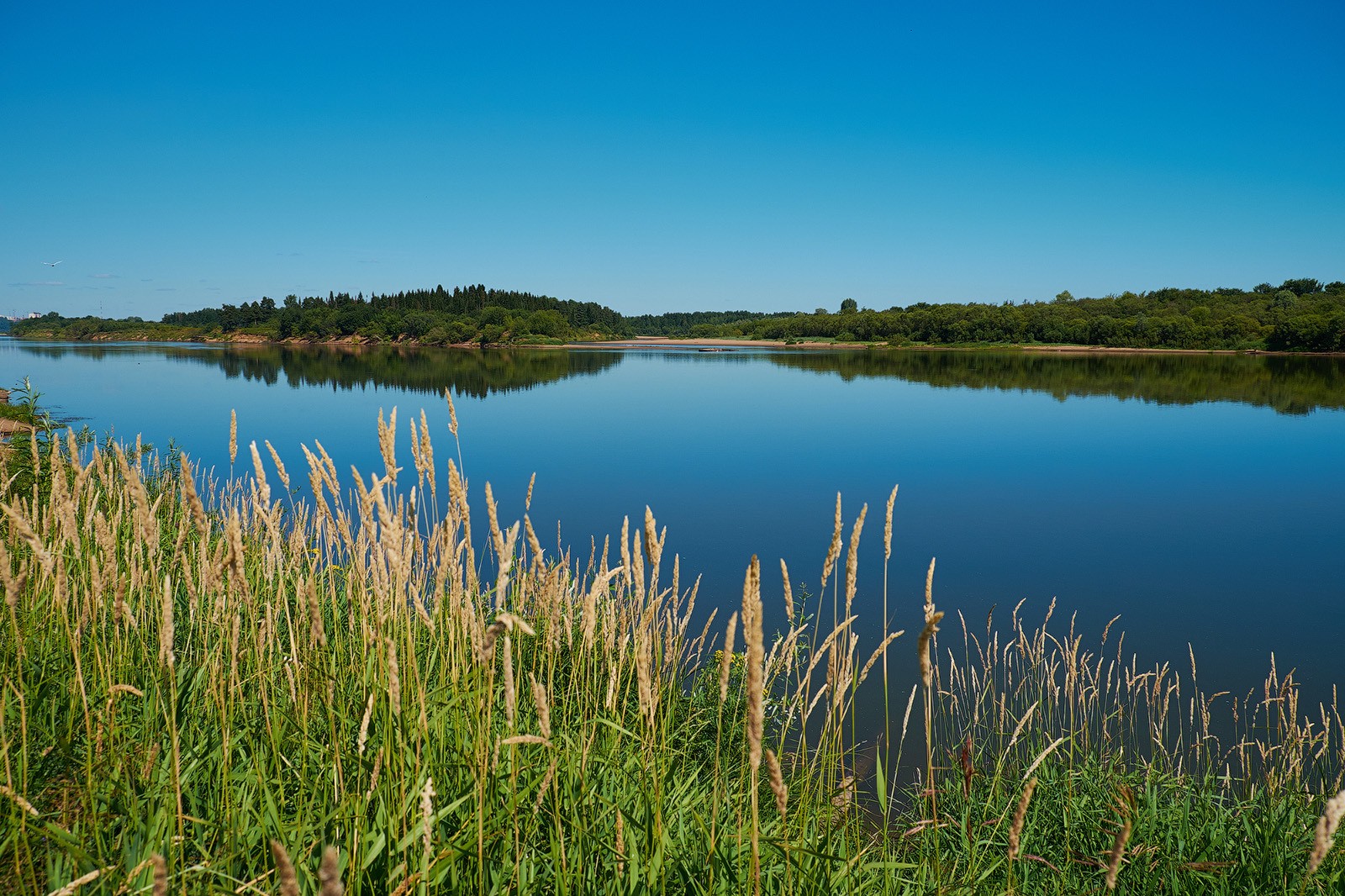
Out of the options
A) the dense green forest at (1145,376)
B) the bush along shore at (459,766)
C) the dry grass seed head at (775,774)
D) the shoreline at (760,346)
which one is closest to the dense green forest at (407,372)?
the dense green forest at (1145,376)

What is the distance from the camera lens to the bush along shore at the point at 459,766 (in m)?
2.20

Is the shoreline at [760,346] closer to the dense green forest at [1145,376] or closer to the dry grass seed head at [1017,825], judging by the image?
the dense green forest at [1145,376]

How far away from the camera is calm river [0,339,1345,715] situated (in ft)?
32.4

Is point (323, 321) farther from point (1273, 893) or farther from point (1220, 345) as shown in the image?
point (1273, 893)

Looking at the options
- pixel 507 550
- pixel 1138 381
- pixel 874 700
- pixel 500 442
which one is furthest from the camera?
pixel 1138 381

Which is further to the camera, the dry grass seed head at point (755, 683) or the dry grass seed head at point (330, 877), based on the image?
the dry grass seed head at point (755, 683)

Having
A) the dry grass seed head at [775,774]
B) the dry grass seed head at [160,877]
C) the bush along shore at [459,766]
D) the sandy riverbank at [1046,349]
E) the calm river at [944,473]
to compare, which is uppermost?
the sandy riverbank at [1046,349]

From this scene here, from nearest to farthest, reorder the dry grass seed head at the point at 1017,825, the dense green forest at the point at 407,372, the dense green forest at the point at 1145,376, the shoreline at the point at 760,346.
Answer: the dry grass seed head at the point at 1017,825
the dense green forest at the point at 1145,376
the dense green forest at the point at 407,372
the shoreline at the point at 760,346

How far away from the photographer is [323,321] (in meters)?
128

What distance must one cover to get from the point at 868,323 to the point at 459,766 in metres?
136

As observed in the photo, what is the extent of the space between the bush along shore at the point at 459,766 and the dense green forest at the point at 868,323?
317ft

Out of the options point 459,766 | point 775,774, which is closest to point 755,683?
point 775,774

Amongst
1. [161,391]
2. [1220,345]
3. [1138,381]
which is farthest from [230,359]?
[1220,345]

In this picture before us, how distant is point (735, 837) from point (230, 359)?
76.8 meters
